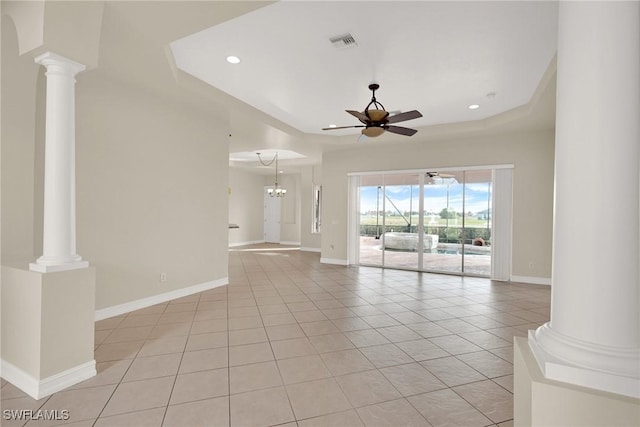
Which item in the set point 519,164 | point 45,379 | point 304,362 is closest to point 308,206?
point 519,164

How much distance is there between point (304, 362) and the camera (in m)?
2.75

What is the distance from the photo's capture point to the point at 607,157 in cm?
116

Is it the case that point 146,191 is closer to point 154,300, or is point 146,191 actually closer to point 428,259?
point 154,300

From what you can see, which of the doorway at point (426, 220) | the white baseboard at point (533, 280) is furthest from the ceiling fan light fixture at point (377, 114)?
the white baseboard at point (533, 280)

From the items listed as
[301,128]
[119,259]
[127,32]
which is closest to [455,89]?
[301,128]

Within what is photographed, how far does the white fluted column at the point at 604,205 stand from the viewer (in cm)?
114

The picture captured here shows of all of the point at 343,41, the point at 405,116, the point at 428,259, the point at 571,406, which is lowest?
the point at 428,259

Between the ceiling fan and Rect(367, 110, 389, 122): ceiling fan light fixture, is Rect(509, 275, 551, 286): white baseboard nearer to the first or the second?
the ceiling fan

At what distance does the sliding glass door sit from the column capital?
618 centimetres

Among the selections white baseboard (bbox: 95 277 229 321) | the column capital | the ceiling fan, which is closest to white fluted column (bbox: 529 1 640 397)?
the ceiling fan

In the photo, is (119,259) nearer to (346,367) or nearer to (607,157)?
(346,367)

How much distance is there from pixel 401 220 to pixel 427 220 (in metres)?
0.60

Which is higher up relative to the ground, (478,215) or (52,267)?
(478,215)

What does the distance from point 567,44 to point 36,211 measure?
4.36 m
